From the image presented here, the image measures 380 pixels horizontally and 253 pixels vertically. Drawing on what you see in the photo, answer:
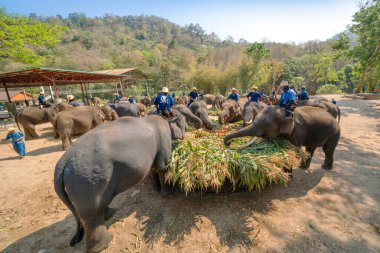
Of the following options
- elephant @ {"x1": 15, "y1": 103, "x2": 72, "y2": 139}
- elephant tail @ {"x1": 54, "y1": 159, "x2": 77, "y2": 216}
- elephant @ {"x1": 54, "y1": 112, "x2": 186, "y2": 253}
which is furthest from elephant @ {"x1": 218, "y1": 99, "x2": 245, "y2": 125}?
elephant @ {"x1": 15, "y1": 103, "x2": 72, "y2": 139}

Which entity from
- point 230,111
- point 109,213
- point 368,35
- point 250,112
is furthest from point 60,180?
point 368,35

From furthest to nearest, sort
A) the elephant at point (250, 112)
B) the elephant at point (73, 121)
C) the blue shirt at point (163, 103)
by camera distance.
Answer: the elephant at point (250, 112) → the elephant at point (73, 121) → the blue shirt at point (163, 103)

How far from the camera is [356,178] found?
477 centimetres

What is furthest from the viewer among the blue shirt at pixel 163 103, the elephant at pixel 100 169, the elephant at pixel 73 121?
the elephant at pixel 73 121

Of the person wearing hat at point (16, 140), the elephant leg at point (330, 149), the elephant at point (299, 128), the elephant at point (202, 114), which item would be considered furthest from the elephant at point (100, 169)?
the person wearing hat at point (16, 140)

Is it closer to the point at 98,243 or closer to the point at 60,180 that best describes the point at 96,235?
the point at 98,243

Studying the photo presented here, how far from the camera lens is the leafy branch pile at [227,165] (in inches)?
129

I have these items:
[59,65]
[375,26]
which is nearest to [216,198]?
[375,26]

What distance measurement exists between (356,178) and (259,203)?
9.39 feet

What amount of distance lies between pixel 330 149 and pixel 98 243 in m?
5.47

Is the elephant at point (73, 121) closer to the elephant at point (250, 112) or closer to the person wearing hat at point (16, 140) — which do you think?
the person wearing hat at point (16, 140)

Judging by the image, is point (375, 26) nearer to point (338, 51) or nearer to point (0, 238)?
point (338, 51)

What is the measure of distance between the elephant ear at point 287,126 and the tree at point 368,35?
2024 centimetres

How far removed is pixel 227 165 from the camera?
3.40m
